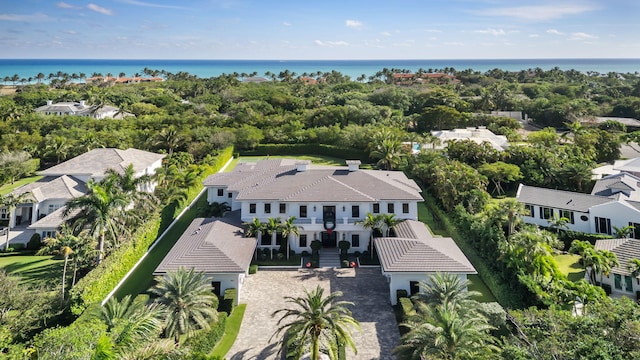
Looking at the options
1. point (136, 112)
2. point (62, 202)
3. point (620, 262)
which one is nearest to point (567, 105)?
point (620, 262)

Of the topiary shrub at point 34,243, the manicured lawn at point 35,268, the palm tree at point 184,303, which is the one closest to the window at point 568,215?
the palm tree at point 184,303

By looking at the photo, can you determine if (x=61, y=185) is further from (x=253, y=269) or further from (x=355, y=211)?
(x=355, y=211)

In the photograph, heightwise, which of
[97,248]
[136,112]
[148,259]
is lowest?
[148,259]

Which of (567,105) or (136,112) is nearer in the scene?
(567,105)

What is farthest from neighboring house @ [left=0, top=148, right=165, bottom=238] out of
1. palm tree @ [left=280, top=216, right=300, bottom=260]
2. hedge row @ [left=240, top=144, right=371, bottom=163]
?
hedge row @ [left=240, top=144, right=371, bottom=163]

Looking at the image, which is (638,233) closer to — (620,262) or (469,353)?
(620,262)

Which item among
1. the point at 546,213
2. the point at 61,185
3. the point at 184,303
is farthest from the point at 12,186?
the point at 546,213
